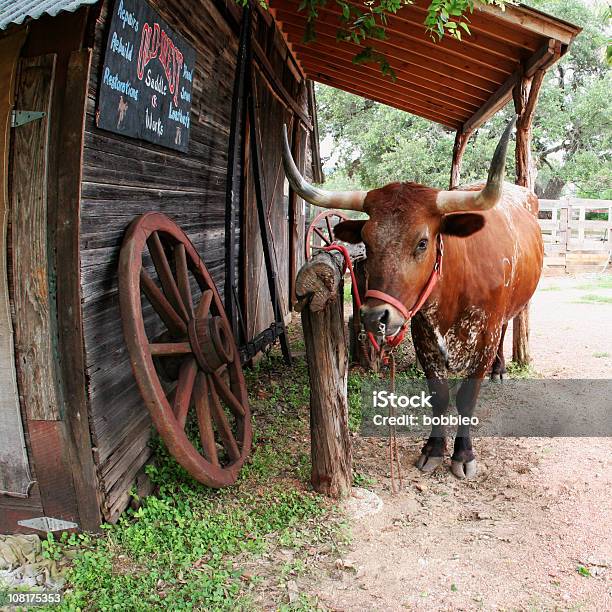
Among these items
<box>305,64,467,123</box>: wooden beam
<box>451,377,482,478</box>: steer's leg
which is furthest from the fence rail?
<box>451,377,482,478</box>: steer's leg

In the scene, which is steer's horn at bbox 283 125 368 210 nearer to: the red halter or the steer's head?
the steer's head

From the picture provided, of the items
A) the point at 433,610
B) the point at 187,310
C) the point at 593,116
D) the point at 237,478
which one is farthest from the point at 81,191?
the point at 593,116

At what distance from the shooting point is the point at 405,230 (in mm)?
2875

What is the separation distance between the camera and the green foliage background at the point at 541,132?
1878 cm

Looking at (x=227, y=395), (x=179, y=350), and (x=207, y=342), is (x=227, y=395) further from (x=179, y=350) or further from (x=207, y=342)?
(x=179, y=350)

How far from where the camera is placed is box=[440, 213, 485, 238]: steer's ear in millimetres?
3027

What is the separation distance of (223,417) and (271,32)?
4.57 m

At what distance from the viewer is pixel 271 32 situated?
19.8 ft

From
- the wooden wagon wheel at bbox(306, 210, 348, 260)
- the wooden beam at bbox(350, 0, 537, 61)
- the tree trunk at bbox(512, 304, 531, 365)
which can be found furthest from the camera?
the tree trunk at bbox(512, 304, 531, 365)

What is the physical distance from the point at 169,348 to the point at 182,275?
0.58 metres

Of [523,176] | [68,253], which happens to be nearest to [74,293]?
[68,253]

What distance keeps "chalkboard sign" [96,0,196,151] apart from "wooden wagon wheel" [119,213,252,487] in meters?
0.54

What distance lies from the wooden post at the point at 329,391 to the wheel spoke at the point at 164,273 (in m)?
0.74

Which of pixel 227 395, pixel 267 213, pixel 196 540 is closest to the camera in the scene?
pixel 196 540
